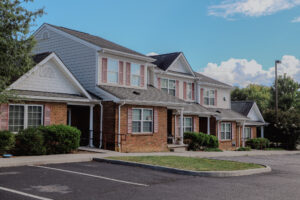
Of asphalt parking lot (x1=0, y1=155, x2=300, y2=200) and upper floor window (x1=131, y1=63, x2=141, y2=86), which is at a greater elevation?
upper floor window (x1=131, y1=63, x2=141, y2=86)

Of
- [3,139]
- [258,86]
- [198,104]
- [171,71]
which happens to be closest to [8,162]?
[3,139]

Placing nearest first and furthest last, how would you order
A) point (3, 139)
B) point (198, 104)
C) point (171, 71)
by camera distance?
point (3, 139)
point (171, 71)
point (198, 104)

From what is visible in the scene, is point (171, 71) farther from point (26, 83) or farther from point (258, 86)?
point (258, 86)

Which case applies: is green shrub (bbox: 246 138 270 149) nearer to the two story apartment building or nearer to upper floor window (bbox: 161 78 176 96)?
the two story apartment building

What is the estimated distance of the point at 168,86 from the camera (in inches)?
1109

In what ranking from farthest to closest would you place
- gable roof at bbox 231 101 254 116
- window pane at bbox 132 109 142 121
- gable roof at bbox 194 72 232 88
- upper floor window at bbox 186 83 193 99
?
gable roof at bbox 231 101 254 116, gable roof at bbox 194 72 232 88, upper floor window at bbox 186 83 193 99, window pane at bbox 132 109 142 121

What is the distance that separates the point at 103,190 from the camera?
8.52 meters

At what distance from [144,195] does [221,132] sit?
79.2 ft

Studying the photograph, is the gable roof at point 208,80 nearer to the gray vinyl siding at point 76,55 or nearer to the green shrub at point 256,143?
the green shrub at point 256,143

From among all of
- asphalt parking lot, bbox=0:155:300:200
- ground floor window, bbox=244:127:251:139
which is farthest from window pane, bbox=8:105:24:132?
ground floor window, bbox=244:127:251:139

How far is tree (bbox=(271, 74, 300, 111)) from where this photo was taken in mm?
56469

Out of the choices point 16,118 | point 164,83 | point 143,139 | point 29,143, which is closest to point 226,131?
point 164,83

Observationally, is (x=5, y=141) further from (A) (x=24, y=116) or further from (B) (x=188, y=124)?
(B) (x=188, y=124)

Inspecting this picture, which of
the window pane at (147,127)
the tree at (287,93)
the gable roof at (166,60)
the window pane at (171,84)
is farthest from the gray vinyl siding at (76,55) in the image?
the tree at (287,93)
